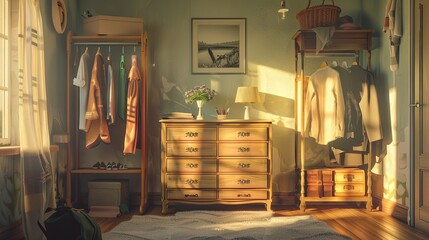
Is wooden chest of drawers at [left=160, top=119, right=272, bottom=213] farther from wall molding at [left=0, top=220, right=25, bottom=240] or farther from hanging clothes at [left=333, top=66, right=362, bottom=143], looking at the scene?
wall molding at [left=0, top=220, right=25, bottom=240]

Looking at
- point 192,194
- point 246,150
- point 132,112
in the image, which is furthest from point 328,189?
point 132,112

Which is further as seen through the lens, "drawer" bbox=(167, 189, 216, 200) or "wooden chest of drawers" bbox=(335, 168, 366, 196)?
"wooden chest of drawers" bbox=(335, 168, 366, 196)

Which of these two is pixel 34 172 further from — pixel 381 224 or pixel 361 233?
pixel 381 224

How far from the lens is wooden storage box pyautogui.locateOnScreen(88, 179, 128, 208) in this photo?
184 inches

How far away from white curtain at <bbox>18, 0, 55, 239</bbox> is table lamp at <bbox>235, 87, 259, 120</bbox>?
205cm

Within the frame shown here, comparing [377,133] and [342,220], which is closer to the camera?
[342,220]

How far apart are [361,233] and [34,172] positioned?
263cm

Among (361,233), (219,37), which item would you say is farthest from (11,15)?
(361,233)

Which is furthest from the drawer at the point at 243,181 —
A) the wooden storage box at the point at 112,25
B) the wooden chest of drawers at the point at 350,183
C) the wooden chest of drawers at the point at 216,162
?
the wooden storage box at the point at 112,25

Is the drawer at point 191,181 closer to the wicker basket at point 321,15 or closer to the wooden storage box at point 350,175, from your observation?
the wooden storage box at point 350,175

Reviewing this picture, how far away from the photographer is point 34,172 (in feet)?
11.5

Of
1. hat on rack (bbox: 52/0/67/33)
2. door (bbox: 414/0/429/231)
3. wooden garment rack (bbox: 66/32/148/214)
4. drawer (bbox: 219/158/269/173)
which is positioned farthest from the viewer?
wooden garment rack (bbox: 66/32/148/214)

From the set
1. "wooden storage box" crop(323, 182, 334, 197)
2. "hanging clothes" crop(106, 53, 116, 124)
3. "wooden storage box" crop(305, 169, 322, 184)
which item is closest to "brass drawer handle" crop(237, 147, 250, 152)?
"wooden storage box" crop(305, 169, 322, 184)

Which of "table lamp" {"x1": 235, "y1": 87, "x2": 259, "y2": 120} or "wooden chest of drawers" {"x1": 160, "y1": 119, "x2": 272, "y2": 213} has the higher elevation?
"table lamp" {"x1": 235, "y1": 87, "x2": 259, "y2": 120}
